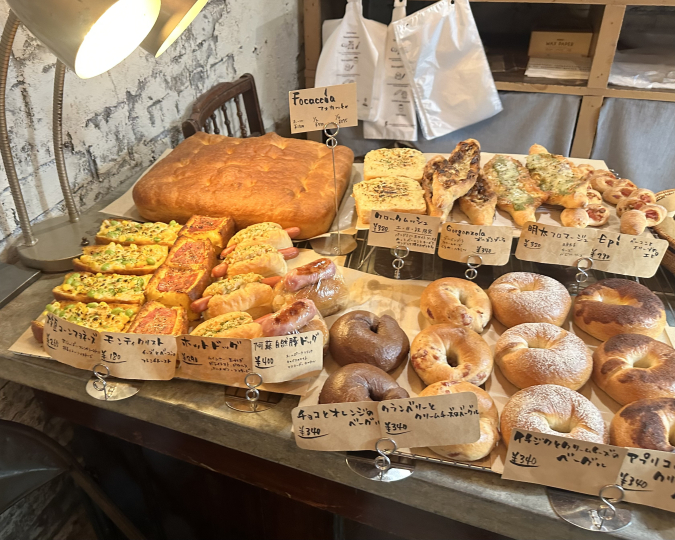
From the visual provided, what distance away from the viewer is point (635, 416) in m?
1.01

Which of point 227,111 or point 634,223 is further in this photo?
point 227,111

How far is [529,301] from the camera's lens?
1330 mm

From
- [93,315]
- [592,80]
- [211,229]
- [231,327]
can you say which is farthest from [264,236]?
[592,80]

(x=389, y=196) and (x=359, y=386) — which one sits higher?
(x=389, y=196)

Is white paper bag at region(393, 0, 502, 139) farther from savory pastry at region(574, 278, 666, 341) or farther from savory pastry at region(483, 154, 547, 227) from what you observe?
savory pastry at region(574, 278, 666, 341)

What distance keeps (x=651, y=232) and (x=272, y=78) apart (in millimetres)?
2446

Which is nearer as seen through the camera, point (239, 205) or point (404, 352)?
point (404, 352)

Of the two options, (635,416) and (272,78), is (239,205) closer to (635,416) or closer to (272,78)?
(635,416)

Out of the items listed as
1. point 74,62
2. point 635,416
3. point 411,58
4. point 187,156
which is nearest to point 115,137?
point 187,156

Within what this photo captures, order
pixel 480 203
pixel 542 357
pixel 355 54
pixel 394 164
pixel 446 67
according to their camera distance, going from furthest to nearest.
Result: pixel 355 54 → pixel 446 67 → pixel 394 164 → pixel 480 203 → pixel 542 357

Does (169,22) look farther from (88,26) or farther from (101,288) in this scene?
(101,288)

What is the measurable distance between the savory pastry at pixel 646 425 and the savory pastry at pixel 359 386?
43cm

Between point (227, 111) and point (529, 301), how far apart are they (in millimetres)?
2129

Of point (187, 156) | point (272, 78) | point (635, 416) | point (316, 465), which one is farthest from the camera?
point (272, 78)
